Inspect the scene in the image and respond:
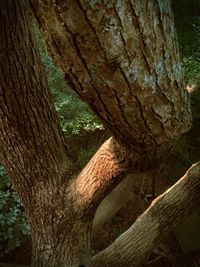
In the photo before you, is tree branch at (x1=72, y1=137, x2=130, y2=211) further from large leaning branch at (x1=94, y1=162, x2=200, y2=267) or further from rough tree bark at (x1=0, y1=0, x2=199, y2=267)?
large leaning branch at (x1=94, y1=162, x2=200, y2=267)

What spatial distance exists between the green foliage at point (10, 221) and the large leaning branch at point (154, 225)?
4.52 ft

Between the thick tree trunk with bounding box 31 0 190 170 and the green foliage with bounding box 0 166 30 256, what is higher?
the thick tree trunk with bounding box 31 0 190 170

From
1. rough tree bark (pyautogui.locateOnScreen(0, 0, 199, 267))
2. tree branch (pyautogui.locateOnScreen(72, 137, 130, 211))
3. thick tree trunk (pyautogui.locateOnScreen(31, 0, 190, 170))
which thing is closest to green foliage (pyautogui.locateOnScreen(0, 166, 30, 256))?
rough tree bark (pyautogui.locateOnScreen(0, 0, 199, 267))

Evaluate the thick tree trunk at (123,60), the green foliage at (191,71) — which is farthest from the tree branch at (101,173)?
the green foliage at (191,71)

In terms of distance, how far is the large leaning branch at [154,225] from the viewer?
2.62 meters

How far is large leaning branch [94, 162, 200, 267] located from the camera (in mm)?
2616

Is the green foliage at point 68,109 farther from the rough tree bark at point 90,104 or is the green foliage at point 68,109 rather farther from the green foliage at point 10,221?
the rough tree bark at point 90,104

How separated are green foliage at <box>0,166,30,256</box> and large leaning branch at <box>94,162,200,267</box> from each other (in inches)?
54.2

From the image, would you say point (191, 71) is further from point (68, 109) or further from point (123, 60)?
point (123, 60)

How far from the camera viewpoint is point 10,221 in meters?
3.80

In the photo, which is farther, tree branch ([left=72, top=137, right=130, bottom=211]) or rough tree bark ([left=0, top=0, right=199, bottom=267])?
tree branch ([left=72, top=137, right=130, bottom=211])

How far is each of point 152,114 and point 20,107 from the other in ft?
2.64

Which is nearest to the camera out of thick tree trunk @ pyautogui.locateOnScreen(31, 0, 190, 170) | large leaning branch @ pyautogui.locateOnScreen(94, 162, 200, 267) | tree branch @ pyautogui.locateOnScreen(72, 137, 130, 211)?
thick tree trunk @ pyautogui.locateOnScreen(31, 0, 190, 170)

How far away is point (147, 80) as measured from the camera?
53.5 inches
